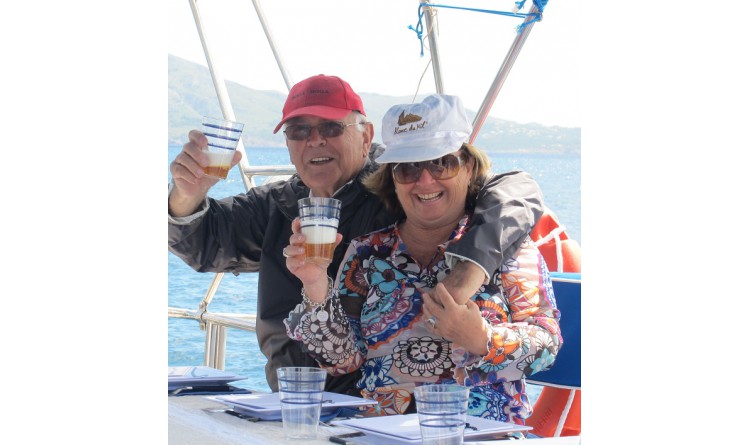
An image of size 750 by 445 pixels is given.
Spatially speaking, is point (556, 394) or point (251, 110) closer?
point (556, 394)

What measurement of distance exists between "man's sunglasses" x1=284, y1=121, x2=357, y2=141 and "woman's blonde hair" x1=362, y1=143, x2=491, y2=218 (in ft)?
0.71

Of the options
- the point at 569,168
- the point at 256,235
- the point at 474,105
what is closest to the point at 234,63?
the point at 474,105

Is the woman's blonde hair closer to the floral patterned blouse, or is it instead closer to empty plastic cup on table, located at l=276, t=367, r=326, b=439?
the floral patterned blouse

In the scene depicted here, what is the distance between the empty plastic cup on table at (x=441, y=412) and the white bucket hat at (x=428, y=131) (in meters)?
0.94

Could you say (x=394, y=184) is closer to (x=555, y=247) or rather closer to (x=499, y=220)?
(x=499, y=220)

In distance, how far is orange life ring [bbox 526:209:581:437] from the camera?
2943 mm

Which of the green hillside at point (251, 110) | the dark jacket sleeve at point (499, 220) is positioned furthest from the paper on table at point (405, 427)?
the green hillside at point (251, 110)

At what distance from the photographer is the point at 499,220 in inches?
83.4

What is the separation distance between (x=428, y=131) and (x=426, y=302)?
0.48 meters

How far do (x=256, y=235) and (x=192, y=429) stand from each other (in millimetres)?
1256

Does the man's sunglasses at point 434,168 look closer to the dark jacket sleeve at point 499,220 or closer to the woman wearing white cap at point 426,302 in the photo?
the woman wearing white cap at point 426,302

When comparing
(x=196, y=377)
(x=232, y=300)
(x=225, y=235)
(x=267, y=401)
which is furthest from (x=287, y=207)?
(x=232, y=300)
